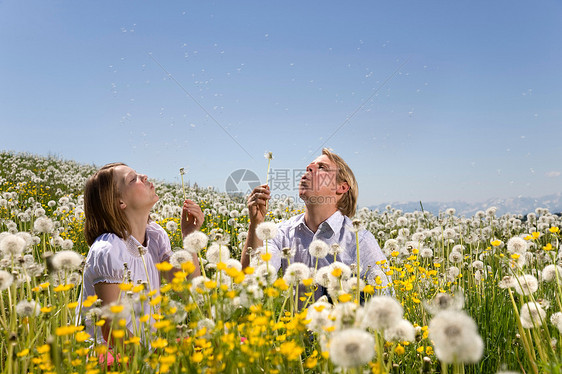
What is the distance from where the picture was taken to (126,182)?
13.5ft

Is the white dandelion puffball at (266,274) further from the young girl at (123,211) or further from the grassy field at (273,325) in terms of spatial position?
the young girl at (123,211)

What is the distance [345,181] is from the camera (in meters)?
5.09

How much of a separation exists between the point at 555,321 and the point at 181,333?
2.29m

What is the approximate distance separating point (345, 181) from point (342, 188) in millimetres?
93

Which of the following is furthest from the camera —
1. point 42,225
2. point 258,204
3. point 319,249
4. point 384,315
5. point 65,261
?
point 258,204

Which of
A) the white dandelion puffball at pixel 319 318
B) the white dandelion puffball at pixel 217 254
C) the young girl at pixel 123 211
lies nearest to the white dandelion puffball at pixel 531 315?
the white dandelion puffball at pixel 319 318

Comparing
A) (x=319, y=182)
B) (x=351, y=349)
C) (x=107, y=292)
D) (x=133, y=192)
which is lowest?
(x=107, y=292)

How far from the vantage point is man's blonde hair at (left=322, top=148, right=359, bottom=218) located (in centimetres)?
505

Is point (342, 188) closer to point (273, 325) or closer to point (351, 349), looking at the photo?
point (273, 325)

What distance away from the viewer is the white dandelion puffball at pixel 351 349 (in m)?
1.34

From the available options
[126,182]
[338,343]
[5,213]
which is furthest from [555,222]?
[5,213]

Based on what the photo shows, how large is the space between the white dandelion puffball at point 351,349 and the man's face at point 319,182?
3.26m

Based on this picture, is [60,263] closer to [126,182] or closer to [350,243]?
[126,182]

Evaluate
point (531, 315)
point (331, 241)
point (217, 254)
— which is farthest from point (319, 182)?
point (531, 315)
